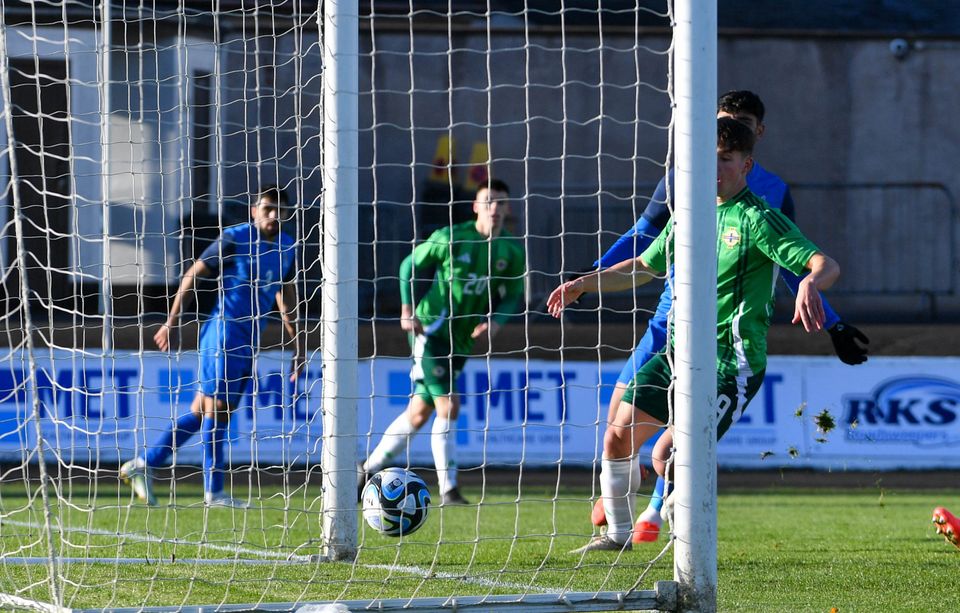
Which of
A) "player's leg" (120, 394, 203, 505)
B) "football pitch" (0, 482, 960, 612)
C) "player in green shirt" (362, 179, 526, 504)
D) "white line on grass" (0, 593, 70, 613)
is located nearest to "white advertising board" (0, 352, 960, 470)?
"player in green shirt" (362, 179, 526, 504)

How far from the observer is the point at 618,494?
5.78 m

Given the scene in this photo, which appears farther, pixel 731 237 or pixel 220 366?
pixel 220 366

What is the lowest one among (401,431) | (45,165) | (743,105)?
(401,431)

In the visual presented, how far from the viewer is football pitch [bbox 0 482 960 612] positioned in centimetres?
471

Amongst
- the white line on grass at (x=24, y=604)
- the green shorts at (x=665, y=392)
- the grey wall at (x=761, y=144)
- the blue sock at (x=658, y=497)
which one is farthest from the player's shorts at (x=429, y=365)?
the white line on grass at (x=24, y=604)

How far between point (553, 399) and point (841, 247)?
16.6 feet

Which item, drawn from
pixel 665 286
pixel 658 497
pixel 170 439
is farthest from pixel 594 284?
pixel 170 439

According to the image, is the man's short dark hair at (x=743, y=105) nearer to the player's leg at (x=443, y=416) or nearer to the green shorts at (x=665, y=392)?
the green shorts at (x=665, y=392)

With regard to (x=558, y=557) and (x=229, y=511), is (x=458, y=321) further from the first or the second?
(x=558, y=557)

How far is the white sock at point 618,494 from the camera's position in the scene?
5.76 metres

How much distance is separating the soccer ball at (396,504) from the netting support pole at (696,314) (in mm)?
1581

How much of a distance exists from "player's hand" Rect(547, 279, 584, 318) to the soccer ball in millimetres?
929

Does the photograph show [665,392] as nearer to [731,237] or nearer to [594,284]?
[594,284]

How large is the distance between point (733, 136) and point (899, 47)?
481 inches
